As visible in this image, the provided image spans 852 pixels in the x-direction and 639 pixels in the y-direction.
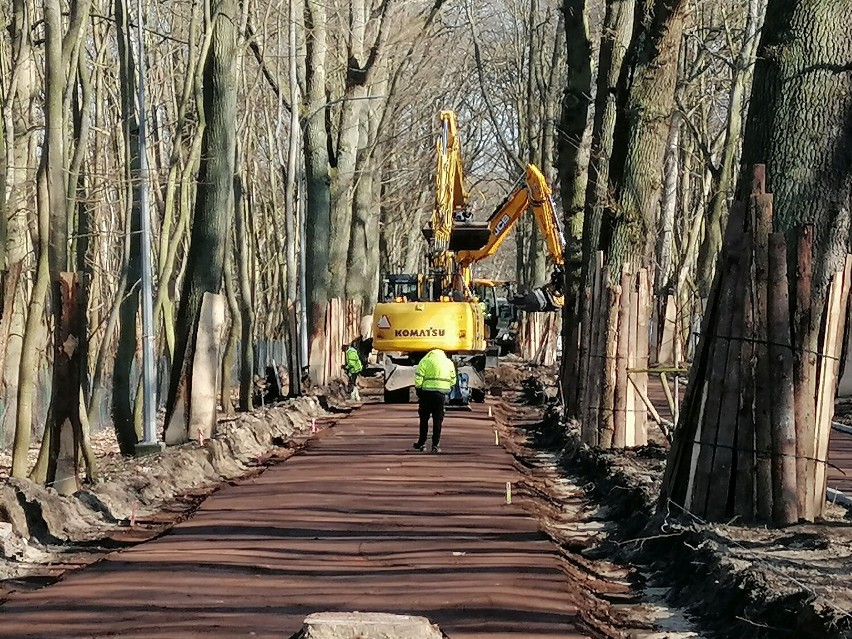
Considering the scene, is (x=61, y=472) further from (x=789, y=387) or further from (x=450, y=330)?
(x=450, y=330)

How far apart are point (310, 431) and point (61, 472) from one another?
12.4m

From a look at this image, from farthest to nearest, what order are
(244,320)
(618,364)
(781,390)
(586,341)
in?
1. (244,320)
2. (586,341)
3. (618,364)
4. (781,390)

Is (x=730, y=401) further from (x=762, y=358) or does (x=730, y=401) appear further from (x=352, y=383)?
(x=352, y=383)

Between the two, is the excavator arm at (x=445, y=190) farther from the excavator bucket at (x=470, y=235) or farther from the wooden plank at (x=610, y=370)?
the wooden plank at (x=610, y=370)

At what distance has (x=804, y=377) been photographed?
12492 mm

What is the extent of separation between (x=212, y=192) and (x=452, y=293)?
42.2ft

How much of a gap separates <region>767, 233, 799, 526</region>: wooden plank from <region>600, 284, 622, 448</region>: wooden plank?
7395 mm

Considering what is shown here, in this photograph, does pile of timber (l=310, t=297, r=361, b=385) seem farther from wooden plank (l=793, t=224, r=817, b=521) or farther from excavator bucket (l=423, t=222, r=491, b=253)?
wooden plank (l=793, t=224, r=817, b=521)

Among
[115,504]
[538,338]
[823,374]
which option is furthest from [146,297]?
[538,338]

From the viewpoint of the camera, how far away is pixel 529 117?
52688mm

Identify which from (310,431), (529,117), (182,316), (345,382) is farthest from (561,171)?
(529,117)

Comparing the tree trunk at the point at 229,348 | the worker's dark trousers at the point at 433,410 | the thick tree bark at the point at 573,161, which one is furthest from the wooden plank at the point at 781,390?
the tree trunk at the point at 229,348

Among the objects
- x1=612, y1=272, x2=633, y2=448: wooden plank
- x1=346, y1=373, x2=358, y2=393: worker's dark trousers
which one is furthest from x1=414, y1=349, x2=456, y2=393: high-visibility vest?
x1=346, y1=373, x2=358, y2=393: worker's dark trousers

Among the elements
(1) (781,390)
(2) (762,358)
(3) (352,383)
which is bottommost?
(3) (352,383)
